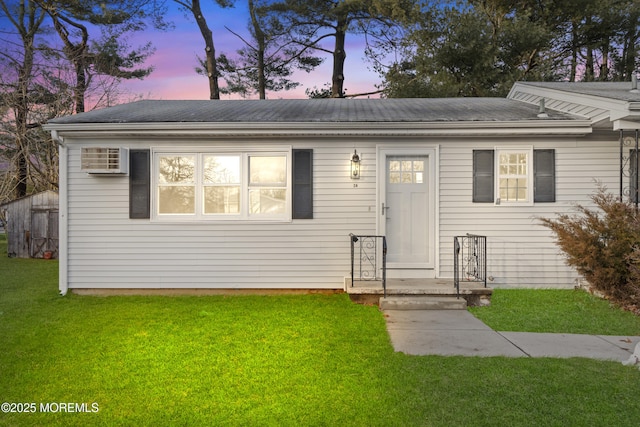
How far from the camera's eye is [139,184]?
7.32 m

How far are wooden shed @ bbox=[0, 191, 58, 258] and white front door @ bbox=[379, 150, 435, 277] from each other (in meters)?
11.1

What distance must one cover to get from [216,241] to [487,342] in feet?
14.2

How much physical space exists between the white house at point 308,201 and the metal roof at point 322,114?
0.14m

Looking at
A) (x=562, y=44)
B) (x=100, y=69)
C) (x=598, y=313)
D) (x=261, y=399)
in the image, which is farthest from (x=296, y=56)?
(x=261, y=399)

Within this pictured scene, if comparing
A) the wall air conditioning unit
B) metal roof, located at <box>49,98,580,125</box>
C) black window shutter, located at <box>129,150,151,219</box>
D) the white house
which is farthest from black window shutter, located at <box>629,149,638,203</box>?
the wall air conditioning unit

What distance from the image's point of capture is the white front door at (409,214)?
24.2 ft

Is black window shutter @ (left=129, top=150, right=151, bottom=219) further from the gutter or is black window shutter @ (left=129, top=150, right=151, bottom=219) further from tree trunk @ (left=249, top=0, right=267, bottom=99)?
tree trunk @ (left=249, top=0, right=267, bottom=99)

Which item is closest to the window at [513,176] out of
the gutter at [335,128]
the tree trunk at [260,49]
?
the gutter at [335,128]

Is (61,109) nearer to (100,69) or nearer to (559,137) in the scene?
(100,69)

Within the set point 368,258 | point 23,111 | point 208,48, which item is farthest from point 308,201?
point 208,48

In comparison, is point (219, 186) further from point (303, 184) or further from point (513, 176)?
point (513, 176)

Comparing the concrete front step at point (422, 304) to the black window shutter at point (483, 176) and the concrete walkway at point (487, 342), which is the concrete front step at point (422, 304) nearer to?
the concrete walkway at point (487, 342)

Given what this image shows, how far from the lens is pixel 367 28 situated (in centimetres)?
1812

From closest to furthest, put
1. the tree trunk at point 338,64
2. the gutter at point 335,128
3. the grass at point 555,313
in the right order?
A: 1. the grass at point 555,313
2. the gutter at point 335,128
3. the tree trunk at point 338,64
